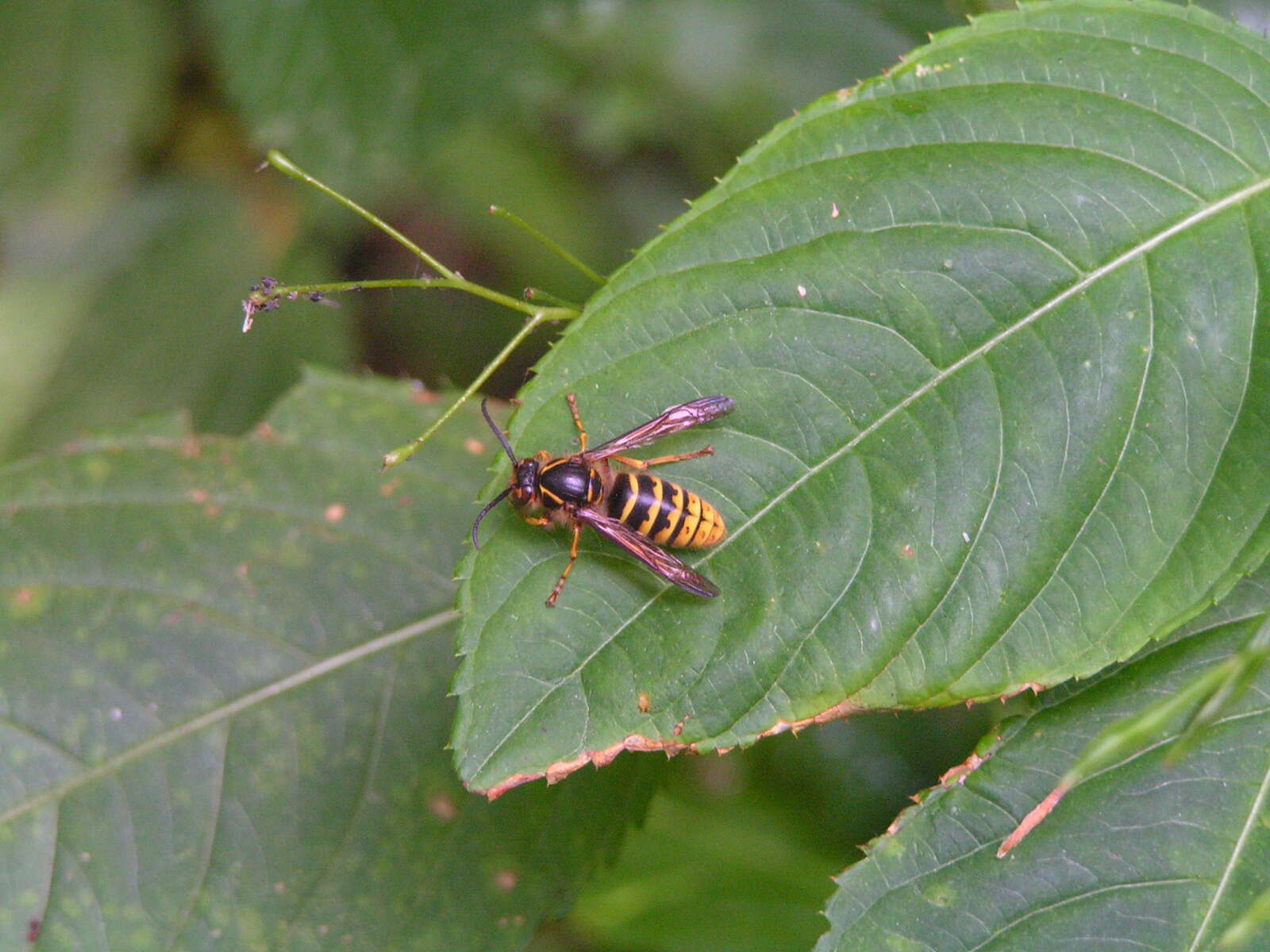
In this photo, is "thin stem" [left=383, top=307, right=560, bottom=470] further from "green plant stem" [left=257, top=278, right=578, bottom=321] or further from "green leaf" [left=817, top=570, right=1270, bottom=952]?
"green leaf" [left=817, top=570, right=1270, bottom=952]

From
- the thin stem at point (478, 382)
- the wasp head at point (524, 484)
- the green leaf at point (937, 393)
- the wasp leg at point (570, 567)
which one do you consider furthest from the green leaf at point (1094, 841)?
the thin stem at point (478, 382)

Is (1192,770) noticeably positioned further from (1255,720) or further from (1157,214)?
(1157,214)

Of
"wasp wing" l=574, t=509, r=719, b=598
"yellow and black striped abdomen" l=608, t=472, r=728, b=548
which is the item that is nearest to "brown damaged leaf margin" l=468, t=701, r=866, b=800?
"wasp wing" l=574, t=509, r=719, b=598

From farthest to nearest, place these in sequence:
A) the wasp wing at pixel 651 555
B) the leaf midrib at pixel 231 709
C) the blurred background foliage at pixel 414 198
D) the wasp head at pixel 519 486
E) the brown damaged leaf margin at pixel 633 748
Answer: the blurred background foliage at pixel 414 198, the leaf midrib at pixel 231 709, the wasp head at pixel 519 486, the wasp wing at pixel 651 555, the brown damaged leaf margin at pixel 633 748

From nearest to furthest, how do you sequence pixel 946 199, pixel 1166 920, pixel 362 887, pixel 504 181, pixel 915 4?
pixel 1166 920 → pixel 946 199 → pixel 362 887 → pixel 915 4 → pixel 504 181

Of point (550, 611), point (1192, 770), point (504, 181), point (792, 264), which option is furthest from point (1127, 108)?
point (504, 181)

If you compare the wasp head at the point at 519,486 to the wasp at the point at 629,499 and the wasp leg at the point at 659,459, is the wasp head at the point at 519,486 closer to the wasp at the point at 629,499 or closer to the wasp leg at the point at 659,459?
the wasp at the point at 629,499

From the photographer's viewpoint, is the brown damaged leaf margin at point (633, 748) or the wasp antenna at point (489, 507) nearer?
the brown damaged leaf margin at point (633, 748)

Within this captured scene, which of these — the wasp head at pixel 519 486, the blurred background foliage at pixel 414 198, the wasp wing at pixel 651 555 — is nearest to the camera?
the wasp wing at pixel 651 555
